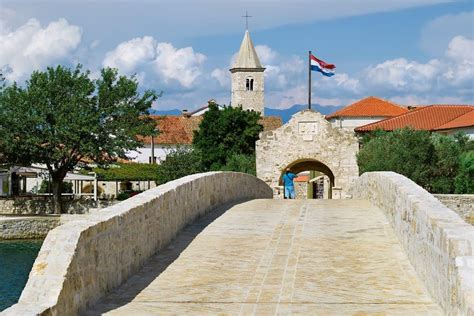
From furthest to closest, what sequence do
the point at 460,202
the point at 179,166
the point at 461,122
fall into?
the point at 461,122 → the point at 179,166 → the point at 460,202

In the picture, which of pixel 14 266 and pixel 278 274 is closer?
pixel 278 274

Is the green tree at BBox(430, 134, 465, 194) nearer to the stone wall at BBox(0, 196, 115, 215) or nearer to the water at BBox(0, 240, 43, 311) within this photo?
the stone wall at BBox(0, 196, 115, 215)

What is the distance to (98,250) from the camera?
8.66 metres

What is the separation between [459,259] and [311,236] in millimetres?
5805

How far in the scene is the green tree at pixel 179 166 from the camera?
61531mm

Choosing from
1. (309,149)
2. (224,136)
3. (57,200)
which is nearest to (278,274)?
(309,149)

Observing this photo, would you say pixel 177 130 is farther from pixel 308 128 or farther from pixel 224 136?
pixel 308 128

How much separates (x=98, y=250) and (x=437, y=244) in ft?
10.6

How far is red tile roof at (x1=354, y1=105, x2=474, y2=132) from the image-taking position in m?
67.2

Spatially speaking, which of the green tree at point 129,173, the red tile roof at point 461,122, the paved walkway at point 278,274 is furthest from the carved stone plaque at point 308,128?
the green tree at point 129,173

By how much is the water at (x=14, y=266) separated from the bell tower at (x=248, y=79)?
77946mm

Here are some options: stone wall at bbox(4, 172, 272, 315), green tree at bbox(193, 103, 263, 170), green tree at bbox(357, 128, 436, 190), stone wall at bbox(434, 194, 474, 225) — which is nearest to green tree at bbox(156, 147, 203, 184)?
green tree at bbox(193, 103, 263, 170)

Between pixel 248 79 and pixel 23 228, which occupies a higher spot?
pixel 248 79

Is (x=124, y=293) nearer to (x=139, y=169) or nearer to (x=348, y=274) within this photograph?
(x=348, y=274)
